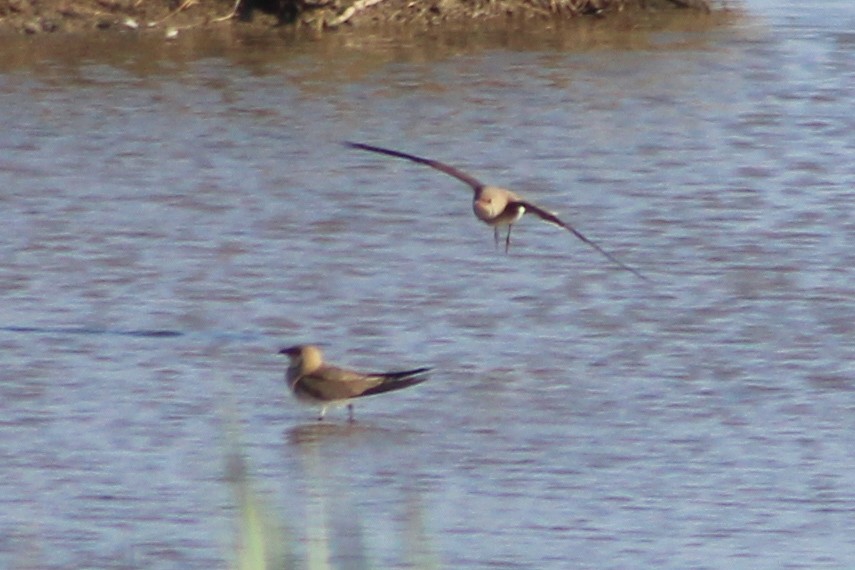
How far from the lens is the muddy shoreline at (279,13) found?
13312mm

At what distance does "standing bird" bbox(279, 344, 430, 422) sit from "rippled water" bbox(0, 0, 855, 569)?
131 millimetres

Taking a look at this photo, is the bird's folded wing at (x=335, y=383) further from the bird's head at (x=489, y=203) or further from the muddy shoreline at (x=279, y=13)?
the muddy shoreline at (x=279, y=13)

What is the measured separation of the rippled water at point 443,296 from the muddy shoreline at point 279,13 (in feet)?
0.64

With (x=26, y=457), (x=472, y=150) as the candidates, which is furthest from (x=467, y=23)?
(x=26, y=457)

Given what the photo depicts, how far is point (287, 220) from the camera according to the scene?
34.3 ft

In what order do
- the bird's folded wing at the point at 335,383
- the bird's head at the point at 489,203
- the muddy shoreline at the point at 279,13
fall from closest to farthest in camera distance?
1. the bird's folded wing at the point at 335,383
2. the bird's head at the point at 489,203
3. the muddy shoreline at the point at 279,13

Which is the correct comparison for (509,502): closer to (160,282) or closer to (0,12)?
(160,282)

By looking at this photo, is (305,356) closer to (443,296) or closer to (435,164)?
(435,164)

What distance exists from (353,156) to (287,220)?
121cm

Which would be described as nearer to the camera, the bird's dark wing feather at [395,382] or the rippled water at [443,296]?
the rippled water at [443,296]

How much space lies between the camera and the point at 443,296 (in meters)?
9.30

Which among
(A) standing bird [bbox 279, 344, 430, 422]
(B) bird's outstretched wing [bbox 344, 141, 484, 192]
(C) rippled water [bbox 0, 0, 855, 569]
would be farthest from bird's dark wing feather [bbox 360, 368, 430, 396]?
(B) bird's outstretched wing [bbox 344, 141, 484, 192]

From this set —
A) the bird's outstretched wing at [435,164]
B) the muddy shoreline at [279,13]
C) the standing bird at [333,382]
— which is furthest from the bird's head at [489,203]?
the muddy shoreline at [279,13]

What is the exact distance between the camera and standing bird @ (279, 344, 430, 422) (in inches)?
304
